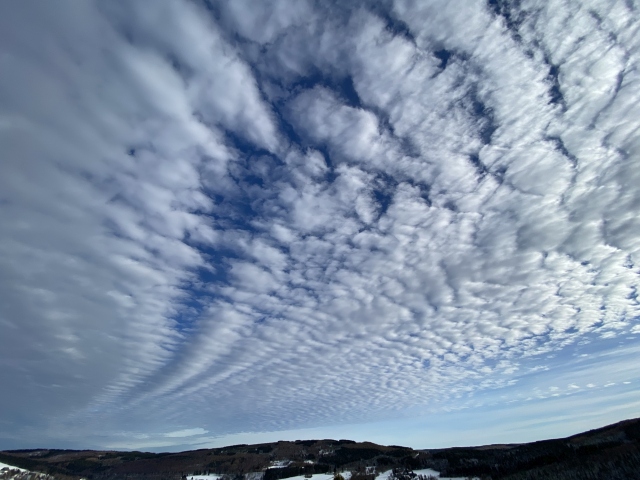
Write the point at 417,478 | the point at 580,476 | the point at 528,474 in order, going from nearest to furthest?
1. the point at 580,476
2. the point at 528,474
3. the point at 417,478

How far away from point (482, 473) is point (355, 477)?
67.1m

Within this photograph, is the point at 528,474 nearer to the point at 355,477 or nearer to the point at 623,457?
the point at 623,457

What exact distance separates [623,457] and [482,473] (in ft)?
207

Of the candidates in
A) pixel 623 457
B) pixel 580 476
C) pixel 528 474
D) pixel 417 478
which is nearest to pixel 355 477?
pixel 417 478

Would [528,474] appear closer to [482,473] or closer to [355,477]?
[482,473]

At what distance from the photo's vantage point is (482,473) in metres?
185

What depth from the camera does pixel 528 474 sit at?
168m

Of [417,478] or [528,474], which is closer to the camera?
[528,474]

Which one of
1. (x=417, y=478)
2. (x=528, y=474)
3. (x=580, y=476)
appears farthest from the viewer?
(x=417, y=478)

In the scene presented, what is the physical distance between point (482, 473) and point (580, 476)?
4818cm

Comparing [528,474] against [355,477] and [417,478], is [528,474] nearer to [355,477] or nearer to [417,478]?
[417,478]

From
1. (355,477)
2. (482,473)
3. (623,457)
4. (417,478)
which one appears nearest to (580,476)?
(623,457)

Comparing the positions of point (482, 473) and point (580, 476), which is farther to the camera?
point (482, 473)

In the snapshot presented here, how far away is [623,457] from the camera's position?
153m
